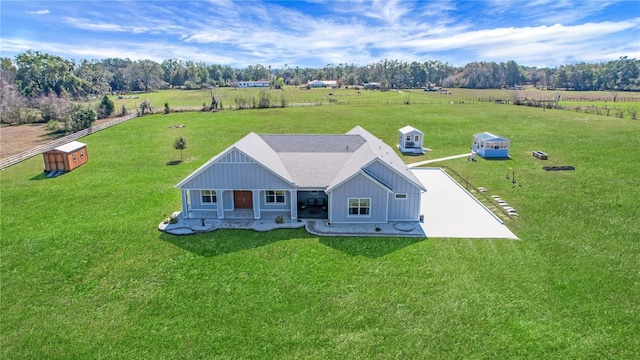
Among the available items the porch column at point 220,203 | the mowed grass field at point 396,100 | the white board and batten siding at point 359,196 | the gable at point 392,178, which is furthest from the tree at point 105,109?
the gable at point 392,178

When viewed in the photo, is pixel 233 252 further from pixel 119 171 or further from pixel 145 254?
pixel 119 171

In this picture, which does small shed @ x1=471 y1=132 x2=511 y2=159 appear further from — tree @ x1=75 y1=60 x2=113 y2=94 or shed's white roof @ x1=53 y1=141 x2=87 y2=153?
tree @ x1=75 y1=60 x2=113 y2=94

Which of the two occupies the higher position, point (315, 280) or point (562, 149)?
point (562, 149)

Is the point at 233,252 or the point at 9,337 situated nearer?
the point at 9,337

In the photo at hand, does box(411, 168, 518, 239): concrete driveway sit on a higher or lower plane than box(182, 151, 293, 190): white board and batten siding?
lower

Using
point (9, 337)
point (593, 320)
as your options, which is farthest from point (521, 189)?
point (9, 337)

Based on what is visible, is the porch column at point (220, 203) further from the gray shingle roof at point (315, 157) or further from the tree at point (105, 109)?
the tree at point (105, 109)

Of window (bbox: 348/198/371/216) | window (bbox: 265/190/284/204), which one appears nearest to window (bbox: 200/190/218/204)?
window (bbox: 265/190/284/204)
